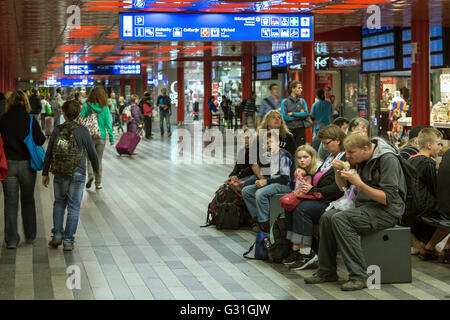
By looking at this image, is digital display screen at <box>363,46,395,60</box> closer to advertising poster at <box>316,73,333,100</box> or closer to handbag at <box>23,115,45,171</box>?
advertising poster at <box>316,73,333,100</box>

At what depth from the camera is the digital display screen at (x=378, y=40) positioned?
17.5 m

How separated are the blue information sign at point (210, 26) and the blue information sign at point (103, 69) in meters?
16.8

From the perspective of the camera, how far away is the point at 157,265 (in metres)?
6.78

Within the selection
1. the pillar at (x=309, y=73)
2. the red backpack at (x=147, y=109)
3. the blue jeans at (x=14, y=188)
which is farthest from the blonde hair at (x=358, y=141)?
the red backpack at (x=147, y=109)

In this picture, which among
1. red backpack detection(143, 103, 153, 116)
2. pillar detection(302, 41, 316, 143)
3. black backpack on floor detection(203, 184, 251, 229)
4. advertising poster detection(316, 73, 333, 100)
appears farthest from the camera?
advertising poster detection(316, 73, 333, 100)

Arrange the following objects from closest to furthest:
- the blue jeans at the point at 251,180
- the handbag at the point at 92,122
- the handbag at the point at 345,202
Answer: the handbag at the point at 345,202 → the blue jeans at the point at 251,180 → the handbag at the point at 92,122

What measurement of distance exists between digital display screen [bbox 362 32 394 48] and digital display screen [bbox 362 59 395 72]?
0.43m

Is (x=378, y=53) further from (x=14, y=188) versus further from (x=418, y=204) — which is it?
(x=14, y=188)

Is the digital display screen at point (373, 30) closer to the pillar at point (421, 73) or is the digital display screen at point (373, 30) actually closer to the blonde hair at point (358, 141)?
the pillar at point (421, 73)

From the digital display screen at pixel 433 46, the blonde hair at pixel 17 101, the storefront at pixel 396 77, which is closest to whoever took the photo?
the blonde hair at pixel 17 101

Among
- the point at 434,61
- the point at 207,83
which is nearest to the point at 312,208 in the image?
the point at 434,61

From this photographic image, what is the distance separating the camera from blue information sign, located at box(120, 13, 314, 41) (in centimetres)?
1180

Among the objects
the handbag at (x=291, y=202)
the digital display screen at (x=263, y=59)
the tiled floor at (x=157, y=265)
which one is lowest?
the tiled floor at (x=157, y=265)

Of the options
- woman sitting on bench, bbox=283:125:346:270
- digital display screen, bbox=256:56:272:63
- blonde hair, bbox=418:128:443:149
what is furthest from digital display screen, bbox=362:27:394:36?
woman sitting on bench, bbox=283:125:346:270
